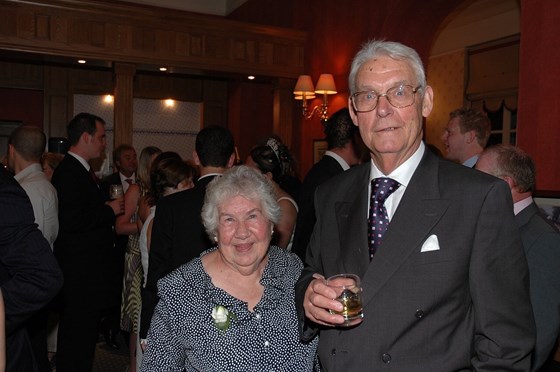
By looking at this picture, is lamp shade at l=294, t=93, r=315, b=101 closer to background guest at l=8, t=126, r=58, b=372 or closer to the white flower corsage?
background guest at l=8, t=126, r=58, b=372

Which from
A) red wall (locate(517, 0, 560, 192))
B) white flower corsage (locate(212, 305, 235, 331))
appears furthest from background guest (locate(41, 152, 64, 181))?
red wall (locate(517, 0, 560, 192))

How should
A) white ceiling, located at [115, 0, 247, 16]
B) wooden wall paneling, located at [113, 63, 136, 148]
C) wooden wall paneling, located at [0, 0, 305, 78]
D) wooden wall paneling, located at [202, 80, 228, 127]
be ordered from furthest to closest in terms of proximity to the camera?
1. wooden wall paneling, located at [202, 80, 228, 127]
2. white ceiling, located at [115, 0, 247, 16]
3. wooden wall paneling, located at [113, 63, 136, 148]
4. wooden wall paneling, located at [0, 0, 305, 78]

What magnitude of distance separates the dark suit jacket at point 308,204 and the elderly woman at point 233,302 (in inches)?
60.2

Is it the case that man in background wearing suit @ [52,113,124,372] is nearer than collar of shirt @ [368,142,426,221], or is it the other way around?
collar of shirt @ [368,142,426,221]

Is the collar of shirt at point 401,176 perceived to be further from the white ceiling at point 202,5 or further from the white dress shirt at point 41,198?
the white ceiling at point 202,5

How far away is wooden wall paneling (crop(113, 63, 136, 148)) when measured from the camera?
8125 millimetres

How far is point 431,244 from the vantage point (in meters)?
1.49

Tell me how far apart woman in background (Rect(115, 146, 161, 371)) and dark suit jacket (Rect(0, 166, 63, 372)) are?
1880 mm

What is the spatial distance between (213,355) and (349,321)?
65 centimetres

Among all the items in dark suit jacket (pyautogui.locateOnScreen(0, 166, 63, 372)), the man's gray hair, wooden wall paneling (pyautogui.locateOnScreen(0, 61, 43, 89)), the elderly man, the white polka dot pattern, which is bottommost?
the white polka dot pattern

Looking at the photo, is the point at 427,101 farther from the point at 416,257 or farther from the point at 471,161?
the point at 471,161

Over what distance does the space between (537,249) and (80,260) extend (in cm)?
319

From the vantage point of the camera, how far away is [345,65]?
26.5 ft

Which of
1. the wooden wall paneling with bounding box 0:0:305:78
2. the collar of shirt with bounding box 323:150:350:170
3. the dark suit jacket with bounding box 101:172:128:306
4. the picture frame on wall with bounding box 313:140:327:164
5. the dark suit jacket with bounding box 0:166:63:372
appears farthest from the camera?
the picture frame on wall with bounding box 313:140:327:164
